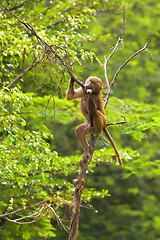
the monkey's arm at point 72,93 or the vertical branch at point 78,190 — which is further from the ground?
the monkey's arm at point 72,93

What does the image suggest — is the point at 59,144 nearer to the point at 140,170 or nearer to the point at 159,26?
the point at 140,170

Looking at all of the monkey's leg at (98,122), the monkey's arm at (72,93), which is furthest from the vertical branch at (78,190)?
the monkey's arm at (72,93)

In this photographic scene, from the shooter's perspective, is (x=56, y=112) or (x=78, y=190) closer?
(x=78, y=190)

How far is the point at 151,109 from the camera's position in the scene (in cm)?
790

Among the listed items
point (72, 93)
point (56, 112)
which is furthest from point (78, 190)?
point (56, 112)

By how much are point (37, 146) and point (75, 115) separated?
2.10 m

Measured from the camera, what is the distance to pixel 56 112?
7.01 m

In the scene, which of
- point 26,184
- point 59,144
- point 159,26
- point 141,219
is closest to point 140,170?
point 26,184

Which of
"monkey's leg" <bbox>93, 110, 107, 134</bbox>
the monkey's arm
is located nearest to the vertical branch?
"monkey's leg" <bbox>93, 110, 107, 134</bbox>

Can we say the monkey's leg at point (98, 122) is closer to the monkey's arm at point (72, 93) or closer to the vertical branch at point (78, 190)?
the vertical branch at point (78, 190)

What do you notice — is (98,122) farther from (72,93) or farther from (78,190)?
(78,190)

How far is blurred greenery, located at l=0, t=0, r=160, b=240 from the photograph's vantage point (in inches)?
202

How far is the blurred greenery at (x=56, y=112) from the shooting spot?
16.8 ft

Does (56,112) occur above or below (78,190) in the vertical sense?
above
